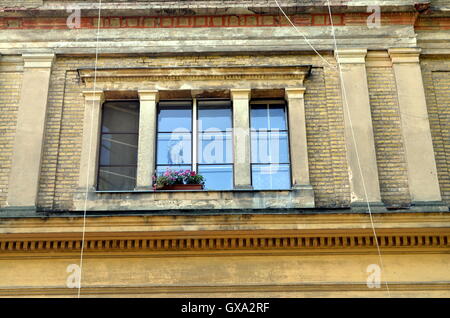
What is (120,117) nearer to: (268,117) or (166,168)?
(166,168)

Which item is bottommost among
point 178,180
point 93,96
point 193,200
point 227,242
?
point 227,242

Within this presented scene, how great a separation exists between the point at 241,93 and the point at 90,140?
2843 mm

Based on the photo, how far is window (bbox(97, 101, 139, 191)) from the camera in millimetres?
11492

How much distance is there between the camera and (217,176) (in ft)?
37.6

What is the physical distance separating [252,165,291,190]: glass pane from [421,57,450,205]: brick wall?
2.65m

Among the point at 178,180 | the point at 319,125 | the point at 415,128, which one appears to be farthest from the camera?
the point at 319,125

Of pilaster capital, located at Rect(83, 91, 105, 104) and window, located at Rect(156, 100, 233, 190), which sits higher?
pilaster capital, located at Rect(83, 91, 105, 104)

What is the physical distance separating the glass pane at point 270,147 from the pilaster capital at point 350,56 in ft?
5.76

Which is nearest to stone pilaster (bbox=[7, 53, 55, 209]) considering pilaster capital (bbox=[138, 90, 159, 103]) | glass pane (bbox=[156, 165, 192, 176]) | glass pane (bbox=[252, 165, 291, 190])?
pilaster capital (bbox=[138, 90, 159, 103])

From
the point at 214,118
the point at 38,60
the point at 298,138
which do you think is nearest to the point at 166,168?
the point at 214,118

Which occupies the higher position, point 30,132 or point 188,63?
point 188,63

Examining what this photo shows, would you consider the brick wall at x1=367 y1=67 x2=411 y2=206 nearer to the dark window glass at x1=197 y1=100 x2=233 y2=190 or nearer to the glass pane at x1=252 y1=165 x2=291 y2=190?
the glass pane at x1=252 y1=165 x2=291 y2=190

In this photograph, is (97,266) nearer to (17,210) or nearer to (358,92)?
(17,210)
